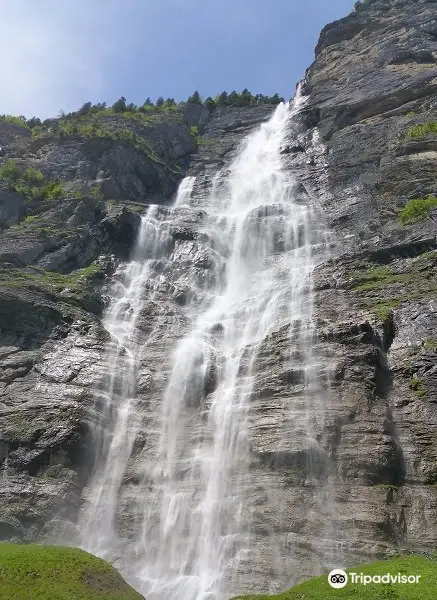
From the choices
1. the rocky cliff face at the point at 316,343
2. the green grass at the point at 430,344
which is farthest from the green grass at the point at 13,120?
the green grass at the point at 430,344

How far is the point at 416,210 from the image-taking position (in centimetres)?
3678

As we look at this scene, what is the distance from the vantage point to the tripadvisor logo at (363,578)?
1489cm

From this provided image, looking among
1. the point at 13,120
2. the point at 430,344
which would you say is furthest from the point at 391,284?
the point at 13,120

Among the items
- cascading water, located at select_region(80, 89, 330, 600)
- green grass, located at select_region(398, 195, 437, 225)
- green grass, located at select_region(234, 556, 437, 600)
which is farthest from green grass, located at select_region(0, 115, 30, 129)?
green grass, located at select_region(234, 556, 437, 600)

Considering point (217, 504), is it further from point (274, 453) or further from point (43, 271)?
point (43, 271)

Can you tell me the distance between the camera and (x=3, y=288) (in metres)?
32.2

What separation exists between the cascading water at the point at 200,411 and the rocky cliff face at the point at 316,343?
63 centimetres

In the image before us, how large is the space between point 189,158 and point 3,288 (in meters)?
43.0

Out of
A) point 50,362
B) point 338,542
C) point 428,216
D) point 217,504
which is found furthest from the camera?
point 428,216

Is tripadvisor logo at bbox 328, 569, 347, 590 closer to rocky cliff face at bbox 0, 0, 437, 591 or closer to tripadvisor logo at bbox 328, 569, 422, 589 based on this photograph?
tripadvisor logo at bbox 328, 569, 422, 589

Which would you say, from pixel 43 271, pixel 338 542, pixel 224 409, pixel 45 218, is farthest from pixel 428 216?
pixel 45 218

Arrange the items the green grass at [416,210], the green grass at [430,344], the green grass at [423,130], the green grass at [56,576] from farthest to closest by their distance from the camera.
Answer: the green grass at [423,130] < the green grass at [416,210] < the green grass at [430,344] < the green grass at [56,576]

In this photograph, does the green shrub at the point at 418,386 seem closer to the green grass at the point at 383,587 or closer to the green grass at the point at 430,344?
the green grass at the point at 430,344

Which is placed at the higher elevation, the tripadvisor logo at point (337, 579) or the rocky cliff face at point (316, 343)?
the rocky cliff face at point (316, 343)
